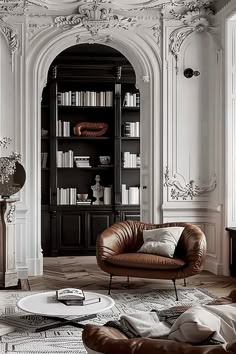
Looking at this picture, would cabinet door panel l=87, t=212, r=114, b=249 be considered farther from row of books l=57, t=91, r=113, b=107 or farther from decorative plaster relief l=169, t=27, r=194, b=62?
decorative plaster relief l=169, t=27, r=194, b=62

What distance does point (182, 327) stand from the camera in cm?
217

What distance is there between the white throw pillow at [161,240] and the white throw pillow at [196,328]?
138 inches

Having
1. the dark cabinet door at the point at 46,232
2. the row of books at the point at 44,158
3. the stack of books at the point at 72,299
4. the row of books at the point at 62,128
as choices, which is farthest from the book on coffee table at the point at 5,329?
the row of books at the point at 62,128

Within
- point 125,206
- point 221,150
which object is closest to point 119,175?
point 125,206

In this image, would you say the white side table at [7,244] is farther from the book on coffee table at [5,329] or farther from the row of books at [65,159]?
the row of books at [65,159]

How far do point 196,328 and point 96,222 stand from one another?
6782 millimetres

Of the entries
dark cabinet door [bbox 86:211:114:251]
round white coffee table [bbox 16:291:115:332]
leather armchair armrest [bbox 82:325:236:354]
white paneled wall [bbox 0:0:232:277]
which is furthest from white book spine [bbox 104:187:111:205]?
leather armchair armrest [bbox 82:325:236:354]

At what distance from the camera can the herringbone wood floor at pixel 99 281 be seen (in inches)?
245

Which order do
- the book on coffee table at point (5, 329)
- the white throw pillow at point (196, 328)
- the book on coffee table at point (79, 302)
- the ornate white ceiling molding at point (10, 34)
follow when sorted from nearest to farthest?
the white throw pillow at point (196, 328), the book on coffee table at point (5, 329), the book on coffee table at point (79, 302), the ornate white ceiling molding at point (10, 34)

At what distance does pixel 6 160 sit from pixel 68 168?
8.67 feet

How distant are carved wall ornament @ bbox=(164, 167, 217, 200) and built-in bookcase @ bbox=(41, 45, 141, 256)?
1.79 m

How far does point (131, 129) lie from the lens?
8.92 metres

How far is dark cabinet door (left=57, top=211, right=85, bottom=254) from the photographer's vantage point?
8820 mm

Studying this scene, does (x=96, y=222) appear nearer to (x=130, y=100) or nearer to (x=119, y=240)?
(x=130, y=100)
